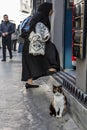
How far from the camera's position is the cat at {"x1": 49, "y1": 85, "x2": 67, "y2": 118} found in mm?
6790

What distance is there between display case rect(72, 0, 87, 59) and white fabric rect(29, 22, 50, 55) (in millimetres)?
1672

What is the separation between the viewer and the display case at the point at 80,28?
6.41m

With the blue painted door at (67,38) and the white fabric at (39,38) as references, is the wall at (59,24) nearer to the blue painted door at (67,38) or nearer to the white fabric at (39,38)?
the blue painted door at (67,38)

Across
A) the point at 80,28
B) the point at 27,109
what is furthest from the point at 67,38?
the point at 80,28

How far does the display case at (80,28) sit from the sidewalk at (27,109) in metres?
1.07

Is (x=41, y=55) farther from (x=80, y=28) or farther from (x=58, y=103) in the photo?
(x=80, y=28)

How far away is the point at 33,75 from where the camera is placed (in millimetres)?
9250

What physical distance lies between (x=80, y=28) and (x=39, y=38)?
7.03 ft

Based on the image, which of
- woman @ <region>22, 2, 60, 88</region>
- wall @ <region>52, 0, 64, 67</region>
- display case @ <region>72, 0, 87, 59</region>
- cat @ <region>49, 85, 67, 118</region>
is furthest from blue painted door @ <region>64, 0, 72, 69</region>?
cat @ <region>49, 85, 67, 118</region>

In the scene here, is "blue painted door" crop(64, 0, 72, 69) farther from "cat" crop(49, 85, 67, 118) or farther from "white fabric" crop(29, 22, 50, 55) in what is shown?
"cat" crop(49, 85, 67, 118)

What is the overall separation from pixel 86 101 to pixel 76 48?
114cm

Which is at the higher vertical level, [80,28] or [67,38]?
[80,28]

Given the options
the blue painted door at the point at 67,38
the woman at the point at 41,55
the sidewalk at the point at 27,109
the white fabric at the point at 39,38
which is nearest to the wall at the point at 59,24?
the blue painted door at the point at 67,38

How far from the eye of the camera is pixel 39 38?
8703 millimetres
